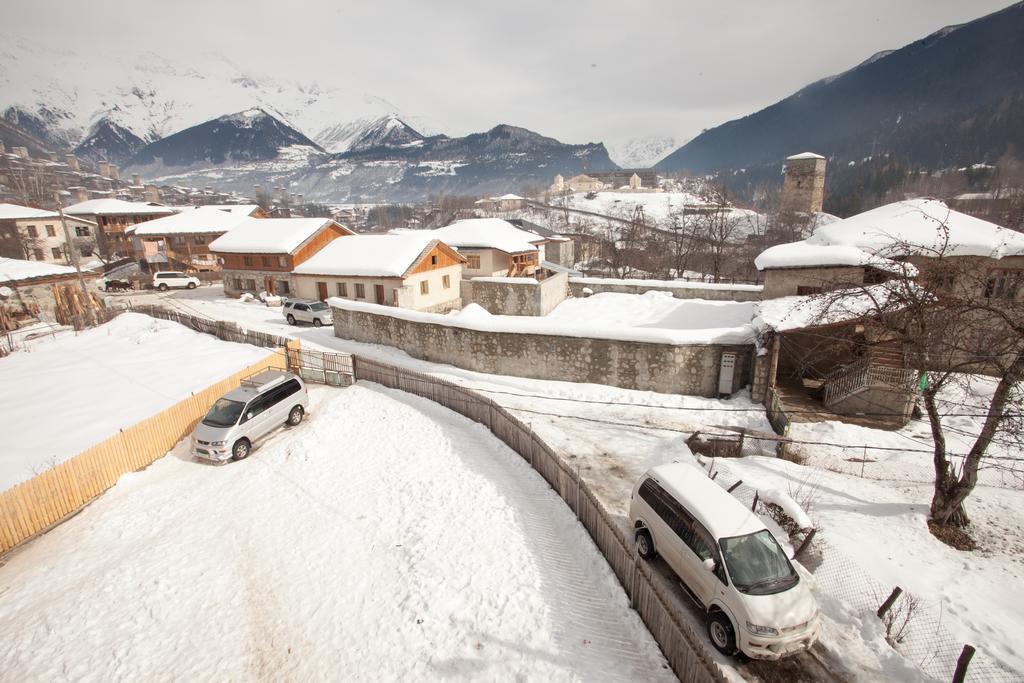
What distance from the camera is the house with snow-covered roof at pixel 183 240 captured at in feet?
168

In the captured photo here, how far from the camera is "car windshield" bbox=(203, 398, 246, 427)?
15453 mm

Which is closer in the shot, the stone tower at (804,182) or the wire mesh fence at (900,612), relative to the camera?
the wire mesh fence at (900,612)

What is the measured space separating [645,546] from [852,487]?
7.53 m

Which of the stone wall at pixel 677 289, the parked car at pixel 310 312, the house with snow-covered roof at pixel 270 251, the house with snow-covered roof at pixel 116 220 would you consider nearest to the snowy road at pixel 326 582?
the parked car at pixel 310 312

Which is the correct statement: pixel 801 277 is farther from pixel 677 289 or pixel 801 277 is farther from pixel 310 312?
pixel 310 312

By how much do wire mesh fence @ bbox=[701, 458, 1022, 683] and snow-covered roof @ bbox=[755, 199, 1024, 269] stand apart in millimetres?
16167

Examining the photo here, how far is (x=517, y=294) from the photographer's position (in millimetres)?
34062

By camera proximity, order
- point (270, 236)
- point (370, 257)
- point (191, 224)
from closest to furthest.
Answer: point (370, 257), point (270, 236), point (191, 224)

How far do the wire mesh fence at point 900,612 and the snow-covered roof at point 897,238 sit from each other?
16.2 meters

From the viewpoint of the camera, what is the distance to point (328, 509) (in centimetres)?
1241

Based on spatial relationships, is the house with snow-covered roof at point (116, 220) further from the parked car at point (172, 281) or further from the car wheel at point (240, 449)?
the car wheel at point (240, 449)

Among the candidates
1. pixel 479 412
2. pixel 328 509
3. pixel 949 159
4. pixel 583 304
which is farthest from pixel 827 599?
pixel 949 159

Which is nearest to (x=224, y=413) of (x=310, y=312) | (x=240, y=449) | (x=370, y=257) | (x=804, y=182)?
(x=240, y=449)

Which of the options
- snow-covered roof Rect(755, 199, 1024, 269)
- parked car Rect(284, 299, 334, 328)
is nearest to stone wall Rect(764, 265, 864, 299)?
snow-covered roof Rect(755, 199, 1024, 269)
